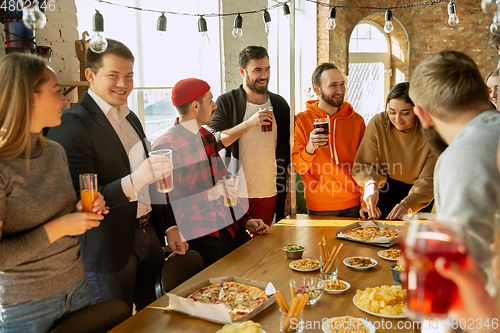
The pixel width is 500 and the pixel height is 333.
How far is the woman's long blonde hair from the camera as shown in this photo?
126 centimetres


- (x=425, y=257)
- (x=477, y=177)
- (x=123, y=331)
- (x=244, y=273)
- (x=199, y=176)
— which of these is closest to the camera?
(x=425, y=257)

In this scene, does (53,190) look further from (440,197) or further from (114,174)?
(440,197)

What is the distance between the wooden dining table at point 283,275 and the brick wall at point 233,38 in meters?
2.84

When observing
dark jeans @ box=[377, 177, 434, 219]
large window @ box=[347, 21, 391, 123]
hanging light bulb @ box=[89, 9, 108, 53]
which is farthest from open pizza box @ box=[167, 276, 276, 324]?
large window @ box=[347, 21, 391, 123]

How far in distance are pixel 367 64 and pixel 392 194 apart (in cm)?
691

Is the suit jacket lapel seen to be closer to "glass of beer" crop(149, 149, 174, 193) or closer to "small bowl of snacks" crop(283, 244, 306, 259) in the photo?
"glass of beer" crop(149, 149, 174, 193)

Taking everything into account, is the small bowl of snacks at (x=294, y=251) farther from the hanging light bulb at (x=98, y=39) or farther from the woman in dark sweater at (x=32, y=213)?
the hanging light bulb at (x=98, y=39)

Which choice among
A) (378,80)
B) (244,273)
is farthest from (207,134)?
(378,80)

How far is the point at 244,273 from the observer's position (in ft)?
5.61

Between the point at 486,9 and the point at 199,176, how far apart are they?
169cm

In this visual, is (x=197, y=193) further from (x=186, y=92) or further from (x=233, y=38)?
(x=233, y=38)

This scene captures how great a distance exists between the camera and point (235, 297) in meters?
1.43

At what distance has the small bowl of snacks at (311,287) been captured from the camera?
53.2 inches

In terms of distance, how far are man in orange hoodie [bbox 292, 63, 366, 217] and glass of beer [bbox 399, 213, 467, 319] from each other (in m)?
2.00
